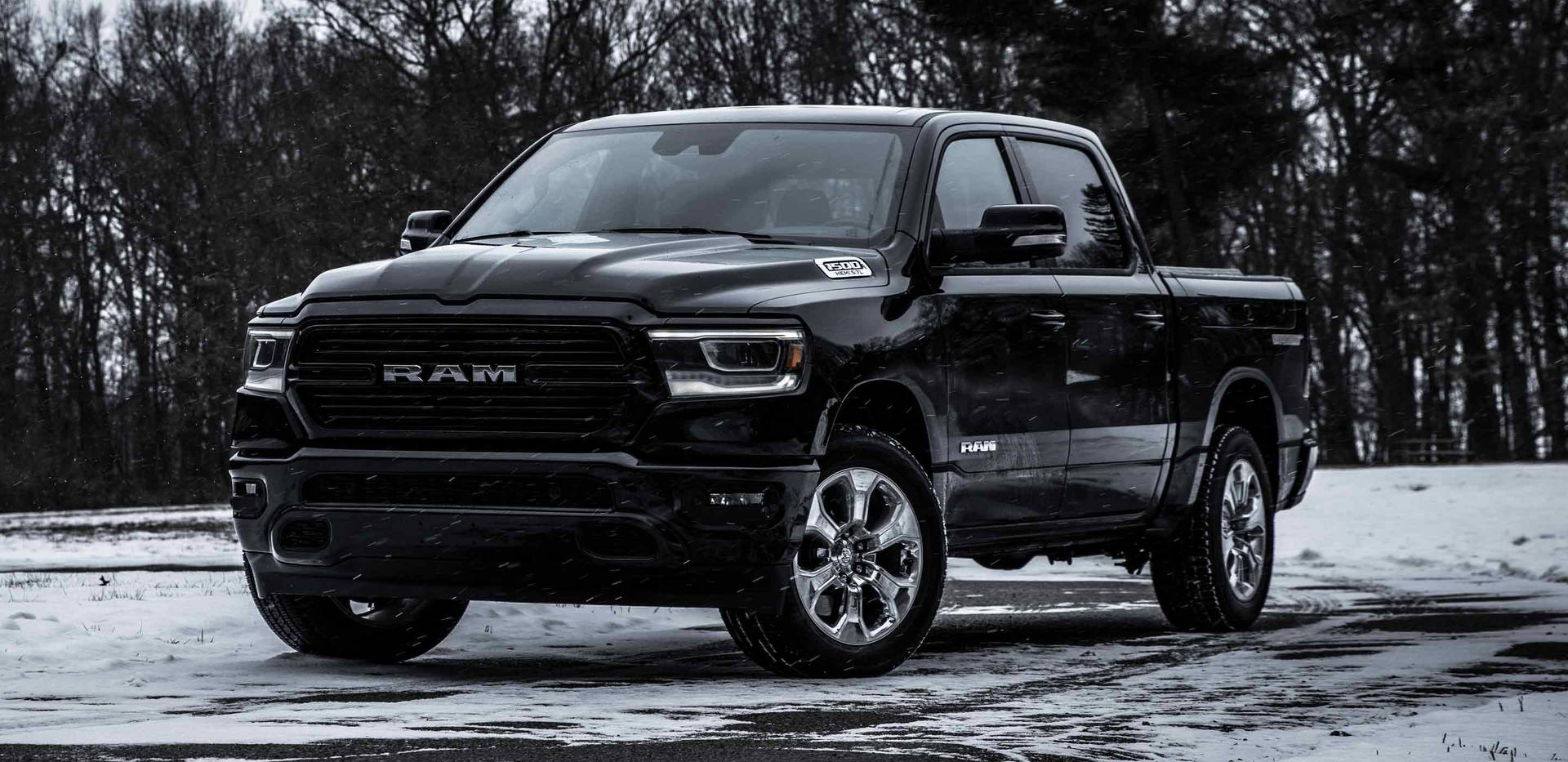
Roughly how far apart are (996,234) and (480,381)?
193 cm

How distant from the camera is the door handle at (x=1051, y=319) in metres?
8.14

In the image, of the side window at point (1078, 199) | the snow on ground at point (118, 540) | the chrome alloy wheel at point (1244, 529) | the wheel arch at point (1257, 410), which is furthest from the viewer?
the snow on ground at point (118, 540)

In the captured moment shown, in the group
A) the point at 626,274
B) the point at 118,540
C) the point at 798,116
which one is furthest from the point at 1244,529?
the point at 118,540

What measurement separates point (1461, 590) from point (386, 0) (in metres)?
27.7

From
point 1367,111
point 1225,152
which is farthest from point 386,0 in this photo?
point 1367,111

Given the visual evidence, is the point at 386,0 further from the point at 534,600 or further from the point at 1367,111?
the point at 534,600

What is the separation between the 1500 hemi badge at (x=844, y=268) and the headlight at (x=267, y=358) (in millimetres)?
1694

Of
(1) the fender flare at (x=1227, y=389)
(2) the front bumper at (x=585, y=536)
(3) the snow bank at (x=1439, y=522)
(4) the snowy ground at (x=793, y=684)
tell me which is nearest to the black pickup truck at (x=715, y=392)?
(2) the front bumper at (x=585, y=536)

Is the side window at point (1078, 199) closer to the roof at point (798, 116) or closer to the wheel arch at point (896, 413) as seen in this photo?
the roof at point (798, 116)

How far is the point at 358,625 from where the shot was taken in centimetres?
789

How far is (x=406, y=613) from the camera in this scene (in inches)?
320

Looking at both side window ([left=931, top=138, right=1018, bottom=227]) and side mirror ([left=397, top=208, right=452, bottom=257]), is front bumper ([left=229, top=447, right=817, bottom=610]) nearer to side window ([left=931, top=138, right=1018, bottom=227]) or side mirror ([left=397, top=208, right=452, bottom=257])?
side window ([left=931, top=138, right=1018, bottom=227])

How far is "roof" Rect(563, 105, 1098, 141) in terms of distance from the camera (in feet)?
26.8

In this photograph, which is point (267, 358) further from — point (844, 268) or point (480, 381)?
point (844, 268)
